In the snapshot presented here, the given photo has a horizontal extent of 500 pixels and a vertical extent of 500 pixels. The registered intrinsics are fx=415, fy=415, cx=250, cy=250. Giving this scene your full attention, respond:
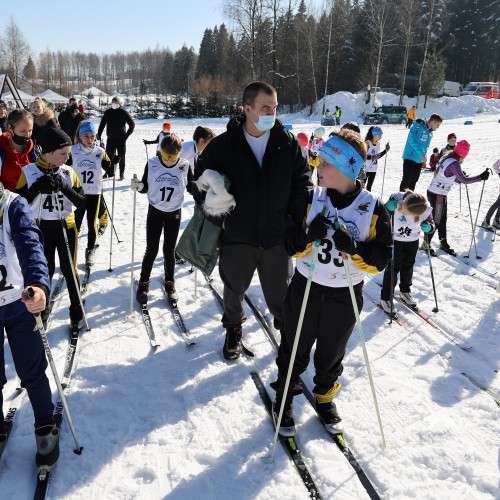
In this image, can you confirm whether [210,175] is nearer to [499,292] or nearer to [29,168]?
[29,168]

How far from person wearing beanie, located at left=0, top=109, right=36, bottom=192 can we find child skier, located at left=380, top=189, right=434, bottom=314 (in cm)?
422

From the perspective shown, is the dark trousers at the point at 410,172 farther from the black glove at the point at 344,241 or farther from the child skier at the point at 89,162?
the black glove at the point at 344,241

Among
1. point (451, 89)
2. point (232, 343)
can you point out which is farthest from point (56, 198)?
point (451, 89)

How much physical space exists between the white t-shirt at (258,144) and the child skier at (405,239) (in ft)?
7.15

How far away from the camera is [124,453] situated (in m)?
2.87

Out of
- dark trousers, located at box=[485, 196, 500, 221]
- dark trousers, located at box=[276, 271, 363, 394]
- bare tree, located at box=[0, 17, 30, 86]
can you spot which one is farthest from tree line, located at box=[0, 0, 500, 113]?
dark trousers, located at box=[276, 271, 363, 394]

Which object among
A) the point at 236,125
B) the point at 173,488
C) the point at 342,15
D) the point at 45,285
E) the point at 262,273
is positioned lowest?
the point at 173,488

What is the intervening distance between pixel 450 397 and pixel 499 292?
111 inches

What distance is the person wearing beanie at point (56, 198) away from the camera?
360 cm

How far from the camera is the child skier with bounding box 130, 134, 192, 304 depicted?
15.4 ft

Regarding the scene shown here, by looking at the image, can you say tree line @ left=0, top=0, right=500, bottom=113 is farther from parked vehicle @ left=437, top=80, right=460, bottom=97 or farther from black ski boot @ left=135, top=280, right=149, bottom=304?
black ski boot @ left=135, top=280, right=149, bottom=304

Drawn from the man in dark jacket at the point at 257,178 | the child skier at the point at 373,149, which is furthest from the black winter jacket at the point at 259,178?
the child skier at the point at 373,149

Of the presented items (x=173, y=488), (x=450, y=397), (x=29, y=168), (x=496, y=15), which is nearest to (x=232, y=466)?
(x=173, y=488)

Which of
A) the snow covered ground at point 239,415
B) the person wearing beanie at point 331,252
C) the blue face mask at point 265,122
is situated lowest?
the snow covered ground at point 239,415
